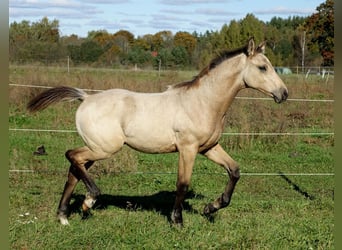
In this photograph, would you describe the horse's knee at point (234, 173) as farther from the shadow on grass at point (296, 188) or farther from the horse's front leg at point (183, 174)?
the shadow on grass at point (296, 188)

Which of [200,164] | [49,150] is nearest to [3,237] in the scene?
[200,164]

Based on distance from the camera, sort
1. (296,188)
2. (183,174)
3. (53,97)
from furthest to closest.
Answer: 1. (296,188)
2. (53,97)
3. (183,174)

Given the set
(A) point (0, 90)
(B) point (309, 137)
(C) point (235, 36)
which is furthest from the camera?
(C) point (235, 36)

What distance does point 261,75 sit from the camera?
5.48 m

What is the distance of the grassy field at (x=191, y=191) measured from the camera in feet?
16.0

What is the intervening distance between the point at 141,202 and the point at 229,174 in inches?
60.8

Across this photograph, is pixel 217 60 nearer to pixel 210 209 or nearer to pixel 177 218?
pixel 210 209

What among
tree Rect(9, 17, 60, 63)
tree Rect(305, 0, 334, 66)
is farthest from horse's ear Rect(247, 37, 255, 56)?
tree Rect(305, 0, 334, 66)

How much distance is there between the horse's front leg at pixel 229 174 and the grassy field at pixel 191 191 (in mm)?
185

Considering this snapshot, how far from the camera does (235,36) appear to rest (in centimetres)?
2475

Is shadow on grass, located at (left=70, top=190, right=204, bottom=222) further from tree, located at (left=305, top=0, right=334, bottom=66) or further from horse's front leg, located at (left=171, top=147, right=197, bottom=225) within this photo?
tree, located at (left=305, top=0, right=334, bottom=66)

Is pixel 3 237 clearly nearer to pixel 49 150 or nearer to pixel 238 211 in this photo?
pixel 238 211

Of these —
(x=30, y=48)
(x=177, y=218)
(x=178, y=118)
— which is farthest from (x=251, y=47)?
(x=30, y=48)

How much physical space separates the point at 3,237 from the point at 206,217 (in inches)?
170
